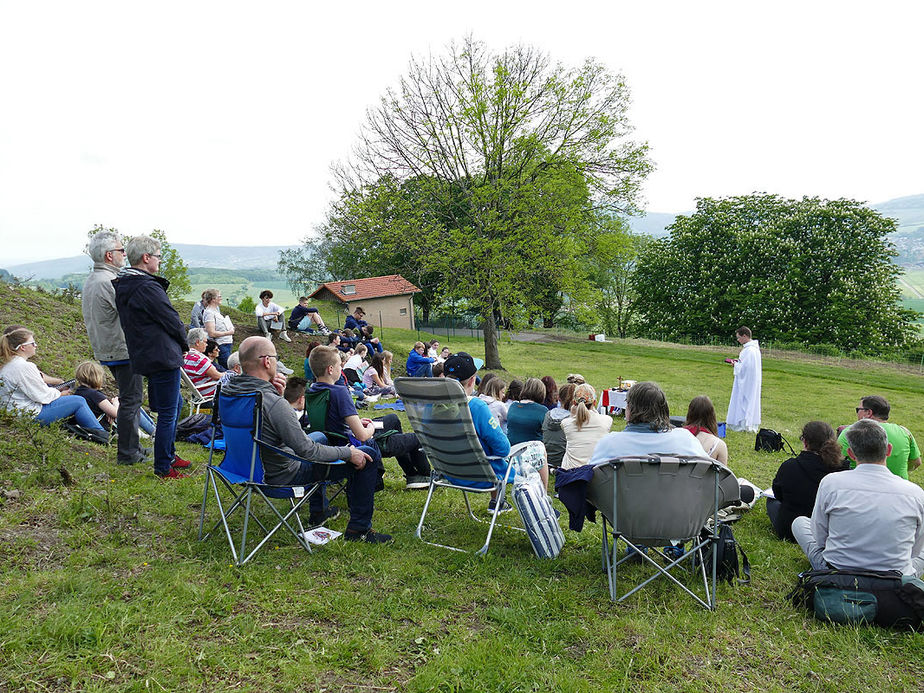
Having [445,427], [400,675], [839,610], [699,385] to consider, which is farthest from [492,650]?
[699,385]

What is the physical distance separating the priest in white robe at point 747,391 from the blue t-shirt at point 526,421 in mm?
7020

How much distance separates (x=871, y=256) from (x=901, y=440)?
126ft

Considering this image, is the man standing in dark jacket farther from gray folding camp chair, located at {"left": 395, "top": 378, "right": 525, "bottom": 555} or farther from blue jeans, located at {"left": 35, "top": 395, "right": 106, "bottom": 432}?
gray folding camp chair, located at {"left": 395, "top": 378, "right": 525, "bottom": 555}

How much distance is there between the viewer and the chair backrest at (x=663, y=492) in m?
3.59

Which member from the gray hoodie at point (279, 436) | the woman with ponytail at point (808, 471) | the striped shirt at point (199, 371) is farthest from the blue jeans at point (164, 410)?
the woman with ponytail at point (808, 471)

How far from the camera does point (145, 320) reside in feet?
17.3

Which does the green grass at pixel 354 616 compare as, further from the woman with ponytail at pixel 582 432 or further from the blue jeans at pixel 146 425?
the blue jeans at pixel 146 425

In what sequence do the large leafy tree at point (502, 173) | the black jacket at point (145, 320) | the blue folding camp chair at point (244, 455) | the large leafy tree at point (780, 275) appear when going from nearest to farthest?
the blue folding camp chair at point (244, 455) → the black jacket at point (145, 320) → the large leafy tree at point (502, 173) → the large leafy tree at point (780, 275)

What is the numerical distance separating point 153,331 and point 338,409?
6.42 feet

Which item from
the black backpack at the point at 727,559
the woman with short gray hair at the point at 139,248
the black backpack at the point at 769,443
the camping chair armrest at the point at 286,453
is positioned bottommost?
the black backpack at the point at 769,443

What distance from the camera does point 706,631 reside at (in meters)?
3.37

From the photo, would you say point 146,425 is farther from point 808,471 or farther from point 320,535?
point 808,471

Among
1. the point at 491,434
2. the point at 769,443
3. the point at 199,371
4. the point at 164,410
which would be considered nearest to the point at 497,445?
the point at 491,434

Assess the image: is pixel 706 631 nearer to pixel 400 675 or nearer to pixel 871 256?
pixel 400 675
